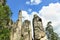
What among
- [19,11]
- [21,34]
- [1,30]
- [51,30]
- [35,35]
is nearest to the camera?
[35,35]

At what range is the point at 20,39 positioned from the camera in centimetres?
6575

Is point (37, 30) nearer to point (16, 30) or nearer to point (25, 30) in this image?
point (25, 30)

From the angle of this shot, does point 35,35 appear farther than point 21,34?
No

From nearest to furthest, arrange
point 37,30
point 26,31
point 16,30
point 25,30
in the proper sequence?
1. point 37,30
2. point 25,30
3. point 26,31
4. point 16,30

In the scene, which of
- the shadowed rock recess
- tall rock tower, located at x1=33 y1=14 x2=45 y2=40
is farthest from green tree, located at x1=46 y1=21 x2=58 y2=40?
tall rock tower, located at x1=33 y1=14 x2=45 y2=40

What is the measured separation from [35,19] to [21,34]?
1249 inches

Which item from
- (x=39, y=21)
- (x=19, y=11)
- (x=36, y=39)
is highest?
(x=19, y=11)

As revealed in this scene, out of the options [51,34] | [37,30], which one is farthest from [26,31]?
[37,30]

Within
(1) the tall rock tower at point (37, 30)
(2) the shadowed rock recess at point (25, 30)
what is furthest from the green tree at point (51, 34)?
(1) the tall rock tower at point (37, 30)

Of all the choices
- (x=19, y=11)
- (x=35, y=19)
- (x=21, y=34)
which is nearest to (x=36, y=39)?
(x=35, y=19)

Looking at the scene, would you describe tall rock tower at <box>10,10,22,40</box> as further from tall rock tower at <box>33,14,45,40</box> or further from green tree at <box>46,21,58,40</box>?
tall rock tower at <box>33,14,45,40</box>

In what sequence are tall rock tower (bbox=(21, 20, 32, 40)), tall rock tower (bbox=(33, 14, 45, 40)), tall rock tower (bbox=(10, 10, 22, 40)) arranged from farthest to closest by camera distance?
tall rock tower (bbox=(10, 10, 22, 40)) < tall rock tower (bbox=(21, 20, 32, 40)) < tall rock tower (bbox=(33, 14, 45, 40))

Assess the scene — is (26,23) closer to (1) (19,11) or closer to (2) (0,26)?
(2) (0,26)

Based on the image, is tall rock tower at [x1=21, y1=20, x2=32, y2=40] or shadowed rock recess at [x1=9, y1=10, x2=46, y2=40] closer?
shadowed rock recess at [x1=9, y1=10, x2=46, y2=40]
